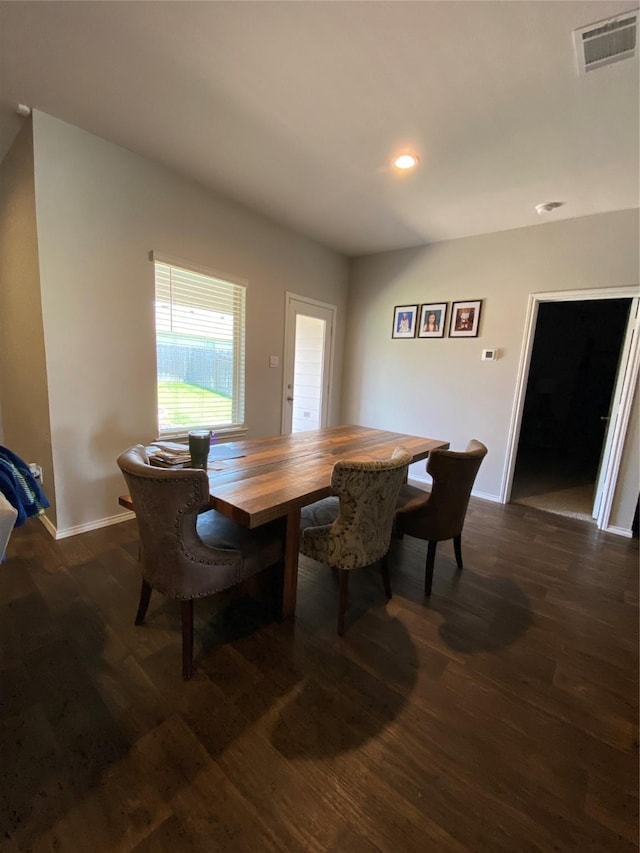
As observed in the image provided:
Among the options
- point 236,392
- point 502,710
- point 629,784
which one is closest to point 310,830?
point 502,710

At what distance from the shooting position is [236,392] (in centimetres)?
354

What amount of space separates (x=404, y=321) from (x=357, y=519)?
320cm

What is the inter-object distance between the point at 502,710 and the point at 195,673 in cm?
128

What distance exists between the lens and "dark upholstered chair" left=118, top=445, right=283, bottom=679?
1.29 meters

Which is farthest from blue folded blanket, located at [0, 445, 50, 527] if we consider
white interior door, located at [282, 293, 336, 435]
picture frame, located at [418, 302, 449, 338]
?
picture frame, located at [418, 302, 449, 338]

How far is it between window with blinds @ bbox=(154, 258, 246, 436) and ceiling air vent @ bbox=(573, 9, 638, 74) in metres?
2.66

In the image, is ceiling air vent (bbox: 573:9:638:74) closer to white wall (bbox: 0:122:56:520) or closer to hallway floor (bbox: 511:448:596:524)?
white wall (bbox: 0:122:56:520)

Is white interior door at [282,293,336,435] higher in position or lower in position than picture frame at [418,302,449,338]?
lower

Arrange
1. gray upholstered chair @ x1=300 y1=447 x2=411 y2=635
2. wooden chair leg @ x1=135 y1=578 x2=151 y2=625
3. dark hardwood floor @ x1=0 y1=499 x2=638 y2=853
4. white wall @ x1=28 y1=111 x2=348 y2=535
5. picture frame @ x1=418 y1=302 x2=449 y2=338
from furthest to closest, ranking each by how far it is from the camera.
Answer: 1. picture frame @ x1=418 y1=302 x2=449 y2=338
2. white wall @ x1=28 y1=111 x2=348 y2=535
3. wooden chair leg @ x1=135 y1=578 x2=151 y2=625
4. gray upholstered chair @ x1=300 y1=447 x2=411 y2=635
5. dark hardwood floor @ x1=0 y1=499 x2=638 y2=853

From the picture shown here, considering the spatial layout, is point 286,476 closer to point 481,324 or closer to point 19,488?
point 19,488

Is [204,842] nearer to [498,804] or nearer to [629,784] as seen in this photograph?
[498,804]

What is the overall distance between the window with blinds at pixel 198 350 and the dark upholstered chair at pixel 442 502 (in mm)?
2056

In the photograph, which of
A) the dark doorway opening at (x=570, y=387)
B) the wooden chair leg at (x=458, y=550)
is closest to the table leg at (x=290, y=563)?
the wooden chair leg at (x=458, y=550)

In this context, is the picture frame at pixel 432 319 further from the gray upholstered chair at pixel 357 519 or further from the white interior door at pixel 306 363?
the gray upholstered chair at pixel 357 519
